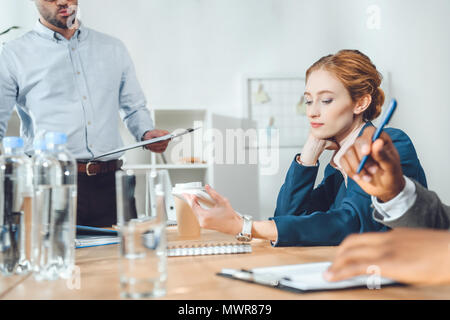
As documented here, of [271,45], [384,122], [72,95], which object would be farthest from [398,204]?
[271,45]

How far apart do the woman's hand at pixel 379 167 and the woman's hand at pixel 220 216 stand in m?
0.30

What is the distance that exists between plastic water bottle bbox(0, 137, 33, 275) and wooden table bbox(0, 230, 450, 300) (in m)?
0.04

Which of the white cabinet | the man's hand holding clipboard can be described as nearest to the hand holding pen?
the man's hand holding clipboard

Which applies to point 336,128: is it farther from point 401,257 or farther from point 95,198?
point 95,198

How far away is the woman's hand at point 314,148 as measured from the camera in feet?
5.13

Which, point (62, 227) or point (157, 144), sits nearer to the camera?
point (62, 227)

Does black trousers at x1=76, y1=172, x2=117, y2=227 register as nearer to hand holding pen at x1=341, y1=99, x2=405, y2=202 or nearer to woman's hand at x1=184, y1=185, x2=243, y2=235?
woman's hand at x1=184, y1=185, x2=243, y2=235

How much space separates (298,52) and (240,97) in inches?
23.2

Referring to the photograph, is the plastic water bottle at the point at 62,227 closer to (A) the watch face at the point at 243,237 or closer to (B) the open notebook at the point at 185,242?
(B) the open notebook at the point at 185,242

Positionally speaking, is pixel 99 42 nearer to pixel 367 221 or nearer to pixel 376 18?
pixel 367 221

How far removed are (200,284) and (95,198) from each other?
1510 mm

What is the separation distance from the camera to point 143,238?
0.65m

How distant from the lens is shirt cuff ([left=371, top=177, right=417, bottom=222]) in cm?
86

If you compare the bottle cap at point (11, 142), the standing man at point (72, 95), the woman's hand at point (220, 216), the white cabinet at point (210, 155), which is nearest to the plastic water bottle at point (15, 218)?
the bottle cap at point (11, 142)
